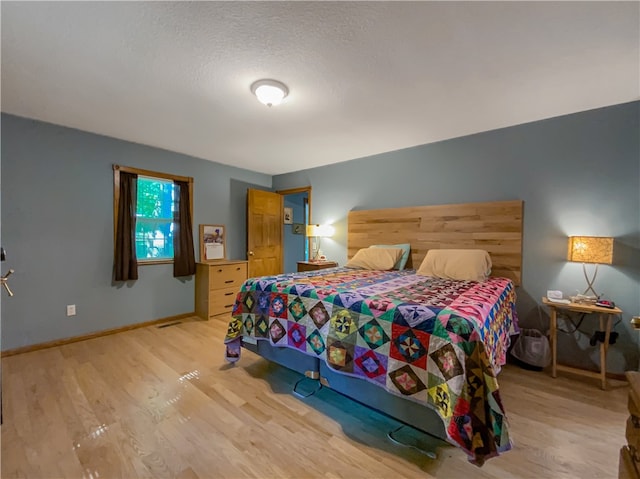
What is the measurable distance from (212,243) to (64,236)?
170cm

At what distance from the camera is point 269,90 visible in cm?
208

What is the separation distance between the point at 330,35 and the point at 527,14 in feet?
3.48

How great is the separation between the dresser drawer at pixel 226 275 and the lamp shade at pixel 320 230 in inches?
46.5

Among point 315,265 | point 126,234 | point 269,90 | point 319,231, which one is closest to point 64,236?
point 126,234

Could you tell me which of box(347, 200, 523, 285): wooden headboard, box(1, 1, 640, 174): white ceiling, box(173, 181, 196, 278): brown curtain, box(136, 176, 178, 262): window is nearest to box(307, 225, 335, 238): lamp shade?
box(347, 200, 523, 285): wooden headboard

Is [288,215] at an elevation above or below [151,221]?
above

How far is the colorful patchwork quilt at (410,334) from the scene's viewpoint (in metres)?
1.25

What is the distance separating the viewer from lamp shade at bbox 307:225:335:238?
427cm

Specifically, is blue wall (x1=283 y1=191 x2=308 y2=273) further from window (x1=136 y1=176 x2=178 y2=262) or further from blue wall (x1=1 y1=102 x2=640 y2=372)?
blue wall (x1=1 y1=102 x2=640 y2=372)

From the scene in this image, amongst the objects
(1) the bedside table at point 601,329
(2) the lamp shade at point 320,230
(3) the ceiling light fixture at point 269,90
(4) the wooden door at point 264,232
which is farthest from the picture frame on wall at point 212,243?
(1) the bedside table at point 601,329

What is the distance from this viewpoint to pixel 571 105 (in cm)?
238

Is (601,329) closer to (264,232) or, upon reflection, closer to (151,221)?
(264,232)

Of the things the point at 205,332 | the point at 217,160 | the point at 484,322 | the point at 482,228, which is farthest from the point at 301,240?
the point at 484,322

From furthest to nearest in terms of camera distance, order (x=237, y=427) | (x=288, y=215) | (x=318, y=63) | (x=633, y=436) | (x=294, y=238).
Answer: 1. (x=294, y=238)
2. (x=288, y=215)
3. (x=318, y=63)
4. (x=237, y=427)
5. (x=633, y=436)
